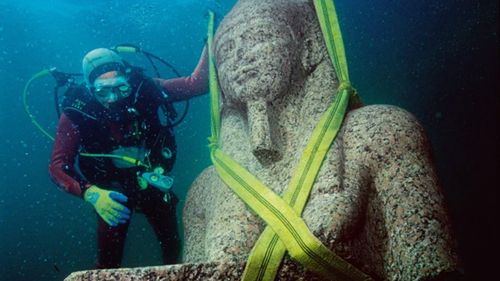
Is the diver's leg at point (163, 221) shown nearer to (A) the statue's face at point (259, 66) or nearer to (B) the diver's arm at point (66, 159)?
(B) the diver's arm at point (66, 159)

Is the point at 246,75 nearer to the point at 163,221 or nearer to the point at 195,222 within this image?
the point at 195,222

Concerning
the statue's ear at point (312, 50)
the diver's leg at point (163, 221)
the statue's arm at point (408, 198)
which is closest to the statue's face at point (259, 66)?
the statue's ear at point (312, 50)

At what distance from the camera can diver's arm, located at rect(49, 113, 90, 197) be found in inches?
215

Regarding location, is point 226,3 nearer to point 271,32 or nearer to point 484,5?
point 484,5

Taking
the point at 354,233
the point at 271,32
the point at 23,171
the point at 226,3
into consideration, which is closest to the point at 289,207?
the point at 354,233

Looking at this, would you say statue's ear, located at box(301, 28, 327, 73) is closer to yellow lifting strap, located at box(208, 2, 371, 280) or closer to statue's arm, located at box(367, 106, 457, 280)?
yellow lifting strap, located at box(208, 2, 371, 280)

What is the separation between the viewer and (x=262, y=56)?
10.3 feet

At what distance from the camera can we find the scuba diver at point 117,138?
567 cm

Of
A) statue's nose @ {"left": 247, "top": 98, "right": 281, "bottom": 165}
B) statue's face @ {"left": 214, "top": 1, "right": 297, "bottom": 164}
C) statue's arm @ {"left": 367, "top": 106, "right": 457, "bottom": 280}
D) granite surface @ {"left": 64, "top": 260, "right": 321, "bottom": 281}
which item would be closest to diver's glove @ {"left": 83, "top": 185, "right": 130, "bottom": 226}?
statue's face @ {"left": 214, "top": 1, "right": 297, "bottom": 164}

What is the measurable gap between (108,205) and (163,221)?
1.47m

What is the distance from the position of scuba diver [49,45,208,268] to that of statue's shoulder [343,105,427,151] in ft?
10.4

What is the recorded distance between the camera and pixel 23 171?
39969 millimetres

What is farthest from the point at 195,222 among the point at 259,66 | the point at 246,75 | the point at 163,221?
the point at 163,221

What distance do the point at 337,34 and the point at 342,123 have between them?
0.95 metres
